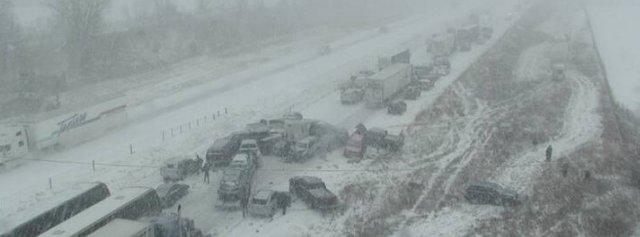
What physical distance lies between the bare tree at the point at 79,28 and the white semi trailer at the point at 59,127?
25.2 meters

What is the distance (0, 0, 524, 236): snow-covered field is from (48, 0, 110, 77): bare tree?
16.7m

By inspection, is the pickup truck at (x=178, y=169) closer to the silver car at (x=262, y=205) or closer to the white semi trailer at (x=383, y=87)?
the silver car at (x=262, y=205)

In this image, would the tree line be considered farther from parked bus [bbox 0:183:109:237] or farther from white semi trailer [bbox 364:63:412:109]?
white semi trailer [bbox 364:63:412:109]

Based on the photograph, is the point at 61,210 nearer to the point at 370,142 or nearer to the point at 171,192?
the point at 171,192

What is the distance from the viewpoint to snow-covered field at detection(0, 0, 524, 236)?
3056 centimetres

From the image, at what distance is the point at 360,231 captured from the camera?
28562 millimetres

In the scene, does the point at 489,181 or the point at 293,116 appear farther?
the point at 293,116

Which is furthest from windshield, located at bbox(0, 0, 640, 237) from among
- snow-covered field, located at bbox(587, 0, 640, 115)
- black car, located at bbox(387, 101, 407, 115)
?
black car, located at bbox(387, 101, 407, 115)

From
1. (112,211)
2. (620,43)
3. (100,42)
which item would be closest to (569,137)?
(112,211)

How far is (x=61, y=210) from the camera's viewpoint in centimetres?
2833

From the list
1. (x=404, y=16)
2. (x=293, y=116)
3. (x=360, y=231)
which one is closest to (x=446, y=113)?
(x=293, y=116)

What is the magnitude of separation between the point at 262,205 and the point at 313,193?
112 inches

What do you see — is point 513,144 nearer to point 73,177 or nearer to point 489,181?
point 489,181

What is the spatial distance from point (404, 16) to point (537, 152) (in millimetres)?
93168
